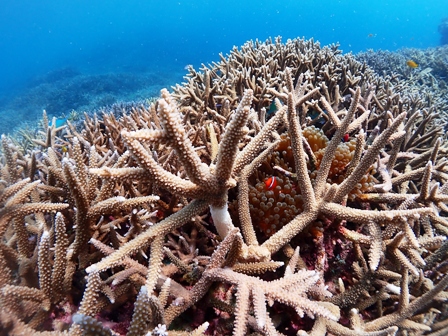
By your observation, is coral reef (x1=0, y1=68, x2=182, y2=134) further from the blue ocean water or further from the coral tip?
the blue ocean water

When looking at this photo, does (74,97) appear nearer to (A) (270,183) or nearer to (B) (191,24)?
(A) (270,183)

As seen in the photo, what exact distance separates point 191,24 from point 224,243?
132 meters

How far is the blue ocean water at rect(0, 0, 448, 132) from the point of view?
80375mm

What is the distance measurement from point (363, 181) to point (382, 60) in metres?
10.1

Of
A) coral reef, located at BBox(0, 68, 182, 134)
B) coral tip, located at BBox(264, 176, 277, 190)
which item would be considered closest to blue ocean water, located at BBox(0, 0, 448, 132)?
coral reef, located at BBox(0, 68, 182, 134)

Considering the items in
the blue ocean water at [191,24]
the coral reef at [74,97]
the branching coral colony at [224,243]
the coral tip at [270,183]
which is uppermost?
the blue ocean water at [191,24]

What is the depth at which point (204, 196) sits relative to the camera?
4.92 ft

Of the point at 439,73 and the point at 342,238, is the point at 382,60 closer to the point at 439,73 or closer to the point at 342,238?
the point at 439,73

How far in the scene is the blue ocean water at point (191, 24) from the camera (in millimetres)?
80375

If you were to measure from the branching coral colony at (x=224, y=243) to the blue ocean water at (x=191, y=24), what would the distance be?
66.4m

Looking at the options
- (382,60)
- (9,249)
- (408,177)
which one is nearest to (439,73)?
(382,60)

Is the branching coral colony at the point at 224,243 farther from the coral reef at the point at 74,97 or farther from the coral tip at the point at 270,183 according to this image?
the coral reef at the point at 74,97

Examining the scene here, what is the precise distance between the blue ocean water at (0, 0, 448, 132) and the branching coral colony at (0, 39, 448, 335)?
218 feet

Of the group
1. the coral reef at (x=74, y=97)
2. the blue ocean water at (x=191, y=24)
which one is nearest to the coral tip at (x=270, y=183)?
the coral reef at (x=74, y=97)
